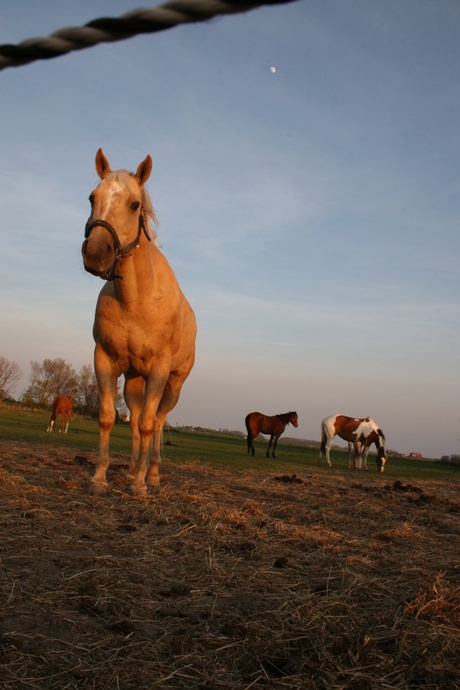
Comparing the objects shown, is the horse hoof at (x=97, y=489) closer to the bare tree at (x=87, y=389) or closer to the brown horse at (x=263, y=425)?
the brown horse at (x=263, y=425)

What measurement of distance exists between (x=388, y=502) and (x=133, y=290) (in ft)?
14.9

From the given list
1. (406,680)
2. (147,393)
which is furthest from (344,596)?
(147,393)

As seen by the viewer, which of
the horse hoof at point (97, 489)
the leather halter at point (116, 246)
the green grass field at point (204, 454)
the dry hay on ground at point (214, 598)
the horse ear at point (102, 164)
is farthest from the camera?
the green grass field at point (204, 454)

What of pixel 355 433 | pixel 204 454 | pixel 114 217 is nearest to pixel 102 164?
pixel 114 217

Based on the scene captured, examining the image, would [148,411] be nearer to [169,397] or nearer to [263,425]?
[169,397]

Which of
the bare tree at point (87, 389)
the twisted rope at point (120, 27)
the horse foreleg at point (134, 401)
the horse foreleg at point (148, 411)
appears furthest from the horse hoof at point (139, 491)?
the bare tree at point (87, 389)

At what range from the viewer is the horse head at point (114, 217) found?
14.4 feet

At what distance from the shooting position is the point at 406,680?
1.82 meters

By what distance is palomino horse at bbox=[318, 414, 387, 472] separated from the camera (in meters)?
20.3

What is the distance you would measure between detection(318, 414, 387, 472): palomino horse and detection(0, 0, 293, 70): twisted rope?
2010cm

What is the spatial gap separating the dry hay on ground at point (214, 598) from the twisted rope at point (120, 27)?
1.80 meters

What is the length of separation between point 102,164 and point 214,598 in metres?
4.52

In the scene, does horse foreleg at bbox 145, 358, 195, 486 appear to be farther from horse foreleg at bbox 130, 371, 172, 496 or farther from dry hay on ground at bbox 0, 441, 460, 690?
dry hay on ground at bbox 0, 441, 460, 690

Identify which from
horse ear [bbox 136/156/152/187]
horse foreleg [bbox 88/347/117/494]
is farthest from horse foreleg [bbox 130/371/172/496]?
horse ear [bbox 136/156/152/187]
